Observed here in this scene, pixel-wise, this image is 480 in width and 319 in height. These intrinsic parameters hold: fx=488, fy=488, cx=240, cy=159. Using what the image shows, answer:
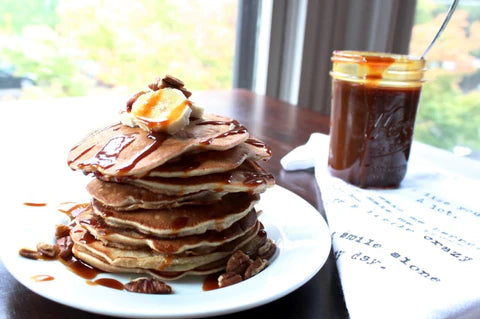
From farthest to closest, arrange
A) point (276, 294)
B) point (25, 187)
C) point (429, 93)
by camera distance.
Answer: point (429, 93) → point (25, 187) → point (276, 294)

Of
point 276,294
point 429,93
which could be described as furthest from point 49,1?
point 429,93

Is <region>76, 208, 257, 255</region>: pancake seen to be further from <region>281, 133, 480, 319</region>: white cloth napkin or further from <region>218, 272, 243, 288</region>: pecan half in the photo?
<region>281, 133, 480, 319</region>: white cloth napkin

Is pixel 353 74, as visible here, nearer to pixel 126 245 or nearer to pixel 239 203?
pixel 239 203

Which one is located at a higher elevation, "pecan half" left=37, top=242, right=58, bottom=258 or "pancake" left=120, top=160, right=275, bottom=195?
Result: "pancake" left=120, top=160, right=275, bottom=195

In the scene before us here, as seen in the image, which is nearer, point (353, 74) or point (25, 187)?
point (25, 187)

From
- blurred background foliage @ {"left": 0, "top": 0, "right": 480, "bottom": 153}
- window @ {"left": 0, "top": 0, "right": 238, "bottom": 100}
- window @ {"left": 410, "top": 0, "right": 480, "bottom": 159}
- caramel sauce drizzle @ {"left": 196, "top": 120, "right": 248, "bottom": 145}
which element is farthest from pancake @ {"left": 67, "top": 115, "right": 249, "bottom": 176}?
window @ {"left": 410, "top": 0, "right": 480, "bottom": 159}

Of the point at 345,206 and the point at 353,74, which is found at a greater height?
the point at 353,74

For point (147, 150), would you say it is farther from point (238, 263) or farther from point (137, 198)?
point (238, 263)
